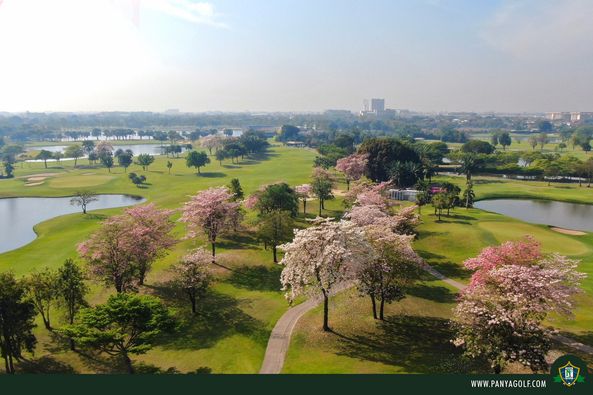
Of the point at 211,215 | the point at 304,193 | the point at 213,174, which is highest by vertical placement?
the point at 211,215

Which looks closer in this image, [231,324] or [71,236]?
[231,324]

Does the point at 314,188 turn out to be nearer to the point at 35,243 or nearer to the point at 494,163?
the point at 35,243

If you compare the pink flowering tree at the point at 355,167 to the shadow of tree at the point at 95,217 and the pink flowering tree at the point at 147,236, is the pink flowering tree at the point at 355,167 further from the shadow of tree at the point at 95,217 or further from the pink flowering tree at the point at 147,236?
the pink flowering tree at the point at 147,236

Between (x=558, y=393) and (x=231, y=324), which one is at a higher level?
(x=558, y=393)

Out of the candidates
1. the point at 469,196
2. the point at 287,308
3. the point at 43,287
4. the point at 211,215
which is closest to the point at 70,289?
the point at 43,287

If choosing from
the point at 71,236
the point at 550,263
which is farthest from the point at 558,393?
the point at 71,236

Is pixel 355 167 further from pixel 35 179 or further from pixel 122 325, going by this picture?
pixel 35 179

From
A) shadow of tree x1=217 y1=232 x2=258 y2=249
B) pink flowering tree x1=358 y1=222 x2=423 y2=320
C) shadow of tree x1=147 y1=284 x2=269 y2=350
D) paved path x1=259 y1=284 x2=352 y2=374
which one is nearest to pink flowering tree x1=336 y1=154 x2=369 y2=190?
shadow of tree x1=217 y1=232 x2=258 y2=249
